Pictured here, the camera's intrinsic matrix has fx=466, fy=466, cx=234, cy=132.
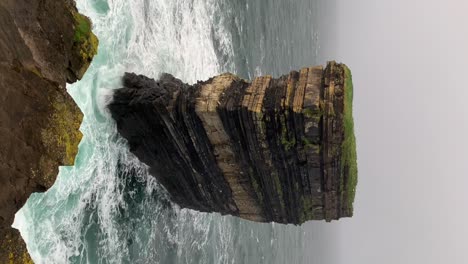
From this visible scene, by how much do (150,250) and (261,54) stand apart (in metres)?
24.5

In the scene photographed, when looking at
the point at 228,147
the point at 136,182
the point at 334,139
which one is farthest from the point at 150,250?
the point at 334,139

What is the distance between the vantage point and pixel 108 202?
18047 millimetres

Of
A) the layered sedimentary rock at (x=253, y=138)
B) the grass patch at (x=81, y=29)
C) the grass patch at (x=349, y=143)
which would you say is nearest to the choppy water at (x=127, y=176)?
the layered sedimentary rock at (x=253, y=138)

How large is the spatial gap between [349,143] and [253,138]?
9.76ft

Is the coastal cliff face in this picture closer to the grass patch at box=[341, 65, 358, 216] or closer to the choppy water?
the choppy water

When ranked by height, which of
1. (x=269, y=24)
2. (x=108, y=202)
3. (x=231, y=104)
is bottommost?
(x=108, y=202)

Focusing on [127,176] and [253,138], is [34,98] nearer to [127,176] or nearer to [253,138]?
[253,138]

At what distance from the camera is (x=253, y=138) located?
14844 millimetres

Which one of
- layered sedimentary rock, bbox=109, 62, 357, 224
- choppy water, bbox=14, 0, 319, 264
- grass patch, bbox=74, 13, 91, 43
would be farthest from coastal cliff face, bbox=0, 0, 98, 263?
choppy water, bbox=14, 0, 319, 264

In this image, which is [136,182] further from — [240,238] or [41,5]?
[240,238]

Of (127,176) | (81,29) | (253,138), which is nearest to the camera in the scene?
(81,29)

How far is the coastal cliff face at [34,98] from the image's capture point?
7.78 m

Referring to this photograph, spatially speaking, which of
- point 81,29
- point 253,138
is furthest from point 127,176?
point 81,29

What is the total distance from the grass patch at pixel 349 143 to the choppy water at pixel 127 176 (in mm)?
8479
